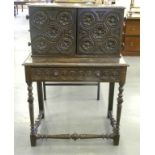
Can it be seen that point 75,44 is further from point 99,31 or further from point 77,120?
point 77,120

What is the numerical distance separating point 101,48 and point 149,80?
90 cm

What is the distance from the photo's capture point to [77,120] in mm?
2846

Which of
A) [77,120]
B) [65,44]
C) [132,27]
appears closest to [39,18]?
[65,44]

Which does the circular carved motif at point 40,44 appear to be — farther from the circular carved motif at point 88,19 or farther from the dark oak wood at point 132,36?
the dark oak wood at point 132,36

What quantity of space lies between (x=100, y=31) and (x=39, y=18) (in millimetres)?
523

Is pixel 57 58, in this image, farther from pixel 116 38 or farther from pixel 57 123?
Result: pixel 57 123

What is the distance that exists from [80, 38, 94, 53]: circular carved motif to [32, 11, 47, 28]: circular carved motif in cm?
36

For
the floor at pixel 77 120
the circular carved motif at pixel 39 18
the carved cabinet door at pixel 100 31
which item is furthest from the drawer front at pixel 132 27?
the circular carved motif at pixel 39 18

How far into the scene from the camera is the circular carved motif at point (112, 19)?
2.13 meters

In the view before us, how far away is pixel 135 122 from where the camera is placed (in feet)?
9.23

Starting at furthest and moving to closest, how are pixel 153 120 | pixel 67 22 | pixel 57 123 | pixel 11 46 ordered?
1. pixel 57 123
2. pixel 67 22
3. pixel 153 120
4. pixel 11 46

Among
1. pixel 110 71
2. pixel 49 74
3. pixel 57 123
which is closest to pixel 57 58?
pixel 49 74

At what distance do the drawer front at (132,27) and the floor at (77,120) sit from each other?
1.27 meters

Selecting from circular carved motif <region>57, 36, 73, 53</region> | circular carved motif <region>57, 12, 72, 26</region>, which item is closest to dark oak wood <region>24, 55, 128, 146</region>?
circular carved motif <region>57, 36, 73, 53</region>
